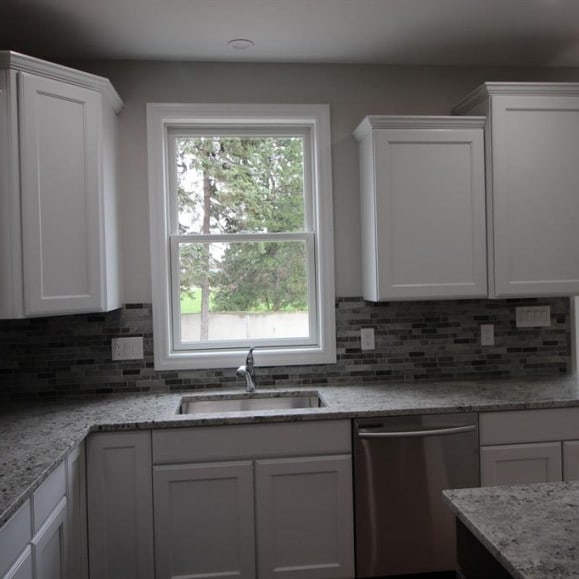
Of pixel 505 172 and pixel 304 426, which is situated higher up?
pixel 505 172

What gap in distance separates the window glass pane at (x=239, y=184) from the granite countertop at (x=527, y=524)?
6.16ft

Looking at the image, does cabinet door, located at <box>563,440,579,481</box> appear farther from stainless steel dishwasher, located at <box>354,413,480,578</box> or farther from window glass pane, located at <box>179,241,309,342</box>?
window glass pane, located at <box>179,241,309,342</box>

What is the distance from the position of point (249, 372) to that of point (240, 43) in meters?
1.56

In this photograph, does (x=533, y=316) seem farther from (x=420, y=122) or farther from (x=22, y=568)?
(x=22, y=568)

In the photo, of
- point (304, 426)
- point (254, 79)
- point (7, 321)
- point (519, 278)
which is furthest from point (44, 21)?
point (519, 278)

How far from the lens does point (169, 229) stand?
284cm

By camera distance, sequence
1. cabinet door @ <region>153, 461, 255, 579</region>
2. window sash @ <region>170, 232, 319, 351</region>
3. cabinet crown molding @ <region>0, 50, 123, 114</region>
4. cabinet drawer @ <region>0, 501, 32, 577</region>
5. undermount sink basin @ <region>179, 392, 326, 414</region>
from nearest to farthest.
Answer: cabinet drawer @ <region>0, 501, 32, 577</region> → cabinet crown molding @ <region>0, 50, 123, 114</region> → cabinet door @ <region>153, 461, 255, 579</region> → undermount sink basin @ <region>179, 392, 326, 414</region> → window sash @ <region>170, 232, 319, 351</region>

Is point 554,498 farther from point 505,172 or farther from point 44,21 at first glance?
point 44,21

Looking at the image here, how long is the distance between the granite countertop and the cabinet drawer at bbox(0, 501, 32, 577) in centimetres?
111

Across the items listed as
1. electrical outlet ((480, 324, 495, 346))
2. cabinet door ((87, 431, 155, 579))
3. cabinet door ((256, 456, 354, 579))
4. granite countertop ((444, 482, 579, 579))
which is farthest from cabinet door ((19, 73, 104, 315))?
electrical outlet ((480, 324, 495, 346))

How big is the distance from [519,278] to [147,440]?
6.05ft

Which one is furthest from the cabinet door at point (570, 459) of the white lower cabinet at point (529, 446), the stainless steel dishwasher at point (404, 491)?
the stainless steel dishwasher at point (404, 491)

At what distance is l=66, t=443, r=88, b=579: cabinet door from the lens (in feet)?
6.43

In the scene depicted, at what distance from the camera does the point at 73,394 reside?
8.81 feet
